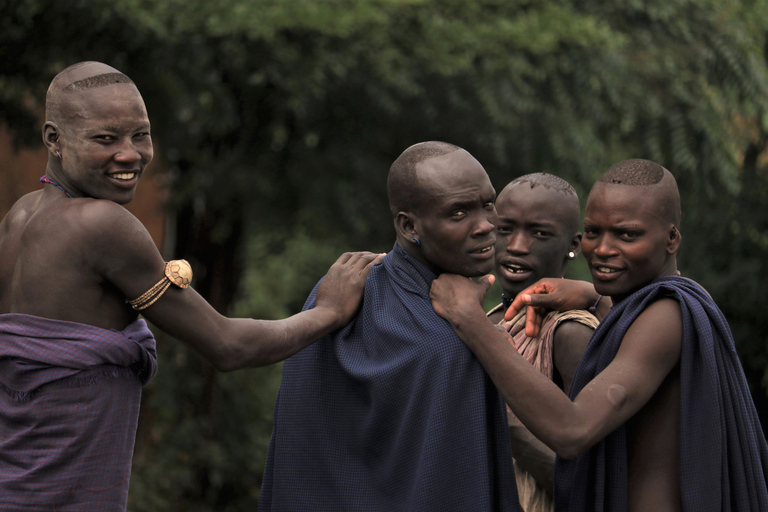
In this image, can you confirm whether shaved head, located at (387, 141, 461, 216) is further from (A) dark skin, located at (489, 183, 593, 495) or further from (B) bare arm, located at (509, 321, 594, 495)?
(B) bare arm, located at (509, 321, 594, 495)

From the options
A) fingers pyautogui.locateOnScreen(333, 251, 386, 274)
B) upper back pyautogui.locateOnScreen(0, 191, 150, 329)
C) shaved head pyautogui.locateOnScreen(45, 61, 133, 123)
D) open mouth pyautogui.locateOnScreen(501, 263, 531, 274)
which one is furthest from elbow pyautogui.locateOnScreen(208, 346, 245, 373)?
open mouth pyautogui.locateOnScreen(501, 263, 531, 274)

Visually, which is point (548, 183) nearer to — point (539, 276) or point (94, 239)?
point (539, 276)

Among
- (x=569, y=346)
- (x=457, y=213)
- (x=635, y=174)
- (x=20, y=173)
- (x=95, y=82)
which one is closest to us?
(x=95, y=82)

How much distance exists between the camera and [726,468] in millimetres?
2465

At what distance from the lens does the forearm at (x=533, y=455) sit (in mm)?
2785

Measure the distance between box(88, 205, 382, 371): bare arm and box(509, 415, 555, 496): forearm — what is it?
0.70 m

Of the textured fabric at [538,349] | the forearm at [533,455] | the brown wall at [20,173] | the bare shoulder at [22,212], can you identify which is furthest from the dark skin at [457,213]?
the brown wall at [20,173]

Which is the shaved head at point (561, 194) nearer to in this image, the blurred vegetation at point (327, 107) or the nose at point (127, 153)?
the nose at point (127, 153)

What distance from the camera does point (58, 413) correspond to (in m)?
2.34

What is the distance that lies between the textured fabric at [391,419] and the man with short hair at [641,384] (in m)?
0.10

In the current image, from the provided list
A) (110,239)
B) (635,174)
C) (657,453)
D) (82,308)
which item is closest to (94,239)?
(110,239)

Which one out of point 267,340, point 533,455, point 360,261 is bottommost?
point 533,455

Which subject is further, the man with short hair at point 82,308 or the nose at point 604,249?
the nose at point 604,249

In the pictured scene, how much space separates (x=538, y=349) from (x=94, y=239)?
146 centimetres
